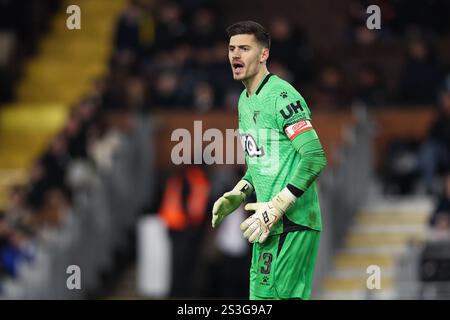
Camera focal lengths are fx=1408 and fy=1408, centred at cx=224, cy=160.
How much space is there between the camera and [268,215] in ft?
26.3

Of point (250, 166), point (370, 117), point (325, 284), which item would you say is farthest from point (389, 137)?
point (250, 166)

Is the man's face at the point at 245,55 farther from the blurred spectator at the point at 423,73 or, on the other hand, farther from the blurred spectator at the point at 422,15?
the blurred spectator at the point at 422,15

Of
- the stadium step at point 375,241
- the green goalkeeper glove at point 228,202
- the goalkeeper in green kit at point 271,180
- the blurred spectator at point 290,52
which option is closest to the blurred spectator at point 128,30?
the blurred spectator at point 290,52

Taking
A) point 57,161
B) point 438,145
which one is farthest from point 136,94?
point 438,145

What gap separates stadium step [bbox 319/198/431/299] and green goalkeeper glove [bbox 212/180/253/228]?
29.5 ft

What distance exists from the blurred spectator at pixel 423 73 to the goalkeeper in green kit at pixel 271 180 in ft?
38.8

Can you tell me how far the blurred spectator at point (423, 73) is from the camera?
19.9 meters

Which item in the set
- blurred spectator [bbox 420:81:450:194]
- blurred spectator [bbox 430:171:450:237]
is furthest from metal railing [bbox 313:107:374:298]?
blurred spectator [bbox 430:171:450:237]

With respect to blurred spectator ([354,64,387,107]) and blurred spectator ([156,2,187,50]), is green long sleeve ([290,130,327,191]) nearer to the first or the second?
blurred spectator ([354,64,387,107])

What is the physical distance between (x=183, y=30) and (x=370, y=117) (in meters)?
3.35

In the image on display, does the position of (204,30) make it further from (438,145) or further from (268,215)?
(268,215)

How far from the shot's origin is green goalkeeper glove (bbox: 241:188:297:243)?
26.2 ft

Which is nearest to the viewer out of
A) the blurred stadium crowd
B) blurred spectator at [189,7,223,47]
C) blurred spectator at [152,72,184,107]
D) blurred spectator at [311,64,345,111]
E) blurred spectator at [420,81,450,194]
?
blurred spectator at [420,81,450,194]
